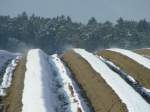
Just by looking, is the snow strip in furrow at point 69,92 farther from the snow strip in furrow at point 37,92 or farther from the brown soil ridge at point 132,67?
the brown soil ridge at point 132,67

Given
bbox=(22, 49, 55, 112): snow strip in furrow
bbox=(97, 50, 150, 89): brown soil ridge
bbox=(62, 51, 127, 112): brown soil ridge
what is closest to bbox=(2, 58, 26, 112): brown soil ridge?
bbox=(22, 49, 55, 112): snow strip in furrow

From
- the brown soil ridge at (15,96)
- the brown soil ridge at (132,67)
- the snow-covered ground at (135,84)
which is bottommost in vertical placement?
the brown soil ridge at (15,96)

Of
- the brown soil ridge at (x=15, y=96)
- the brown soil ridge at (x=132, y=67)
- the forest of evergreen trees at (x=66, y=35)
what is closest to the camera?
the brown soil ridge at (x=15, y=96)

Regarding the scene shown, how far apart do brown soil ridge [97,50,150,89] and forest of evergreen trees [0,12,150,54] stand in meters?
69.9

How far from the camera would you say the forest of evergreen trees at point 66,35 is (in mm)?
119031

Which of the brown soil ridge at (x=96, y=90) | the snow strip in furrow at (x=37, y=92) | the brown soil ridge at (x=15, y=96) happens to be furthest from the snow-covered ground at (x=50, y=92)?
the brown soil ridge at (x=96, y=90)

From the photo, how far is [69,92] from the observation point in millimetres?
28375

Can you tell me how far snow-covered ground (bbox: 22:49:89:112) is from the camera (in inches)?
945

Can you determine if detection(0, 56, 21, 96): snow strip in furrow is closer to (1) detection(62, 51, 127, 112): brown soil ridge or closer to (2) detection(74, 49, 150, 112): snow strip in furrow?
(1) detection(62, 51, 127, 112): brown soil ridge

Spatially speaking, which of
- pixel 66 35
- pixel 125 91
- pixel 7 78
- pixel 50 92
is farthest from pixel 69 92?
pixel 66 35

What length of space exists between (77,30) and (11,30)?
1869 cm

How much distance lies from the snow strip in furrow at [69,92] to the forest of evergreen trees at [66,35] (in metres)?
78.6

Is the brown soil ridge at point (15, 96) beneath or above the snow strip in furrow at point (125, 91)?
beneath

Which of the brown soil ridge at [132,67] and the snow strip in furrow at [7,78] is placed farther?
the brown soil ridge at [132,67]
